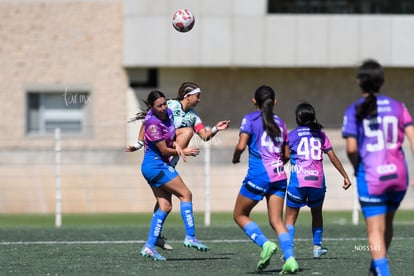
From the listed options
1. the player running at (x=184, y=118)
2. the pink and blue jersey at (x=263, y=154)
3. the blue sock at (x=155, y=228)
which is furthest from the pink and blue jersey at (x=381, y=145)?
the player running at (x=184, y=118)

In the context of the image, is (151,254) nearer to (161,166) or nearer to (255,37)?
(161,166)

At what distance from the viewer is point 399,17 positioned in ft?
86.3

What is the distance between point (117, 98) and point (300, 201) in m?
15.6

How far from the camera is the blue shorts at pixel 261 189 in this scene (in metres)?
10.1

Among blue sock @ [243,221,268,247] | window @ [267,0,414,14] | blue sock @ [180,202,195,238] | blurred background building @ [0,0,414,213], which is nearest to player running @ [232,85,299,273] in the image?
blue sock @ [243,221,268,247]

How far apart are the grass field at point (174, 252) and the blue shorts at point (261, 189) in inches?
30.5

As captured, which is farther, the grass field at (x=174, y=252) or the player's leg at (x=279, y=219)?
the grass field at (x=174, y=252)

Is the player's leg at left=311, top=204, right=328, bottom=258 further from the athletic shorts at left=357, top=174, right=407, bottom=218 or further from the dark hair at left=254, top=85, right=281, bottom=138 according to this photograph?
the athletic shorts at left=357, top=174, right=407, bottom=218

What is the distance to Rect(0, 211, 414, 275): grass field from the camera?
34.6ft

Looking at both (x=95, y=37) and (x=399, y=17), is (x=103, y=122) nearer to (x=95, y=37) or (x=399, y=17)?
(x=95, y=37)

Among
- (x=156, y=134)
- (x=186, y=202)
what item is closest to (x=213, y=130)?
(x=156, y=134)

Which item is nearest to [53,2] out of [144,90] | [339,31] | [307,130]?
[144,90]

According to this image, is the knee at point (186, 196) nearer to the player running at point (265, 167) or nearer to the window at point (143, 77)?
the player running at point (265, 167)

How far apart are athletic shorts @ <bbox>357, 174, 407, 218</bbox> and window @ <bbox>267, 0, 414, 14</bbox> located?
20.3 metres
